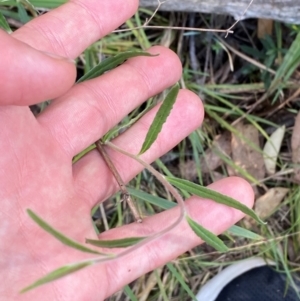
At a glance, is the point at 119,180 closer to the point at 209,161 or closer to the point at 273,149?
the point at 209,161

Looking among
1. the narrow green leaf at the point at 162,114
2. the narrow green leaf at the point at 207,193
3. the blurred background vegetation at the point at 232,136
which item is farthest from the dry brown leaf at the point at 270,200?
the narrow green leaf at the point at 162,114

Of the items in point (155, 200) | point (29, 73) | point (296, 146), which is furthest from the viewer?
point (296, 146)

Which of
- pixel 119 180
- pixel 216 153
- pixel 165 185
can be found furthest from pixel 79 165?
pixel 216 153

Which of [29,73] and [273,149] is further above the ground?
[29,73]

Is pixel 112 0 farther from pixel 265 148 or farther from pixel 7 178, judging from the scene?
pixel 265 148

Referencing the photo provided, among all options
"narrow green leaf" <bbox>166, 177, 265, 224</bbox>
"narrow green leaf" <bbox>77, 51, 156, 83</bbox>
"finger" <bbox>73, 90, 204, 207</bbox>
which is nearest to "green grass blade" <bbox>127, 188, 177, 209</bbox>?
"finger" <bbox>73, 90, 204, 207</bbox>

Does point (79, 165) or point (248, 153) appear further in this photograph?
point (248, 153)

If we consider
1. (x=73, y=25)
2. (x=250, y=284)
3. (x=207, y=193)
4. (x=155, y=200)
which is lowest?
(x=250, y=284)

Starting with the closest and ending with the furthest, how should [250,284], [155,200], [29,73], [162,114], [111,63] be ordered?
[29,73] < [162,114] < [111,63] < [155,200] < [250,284]
